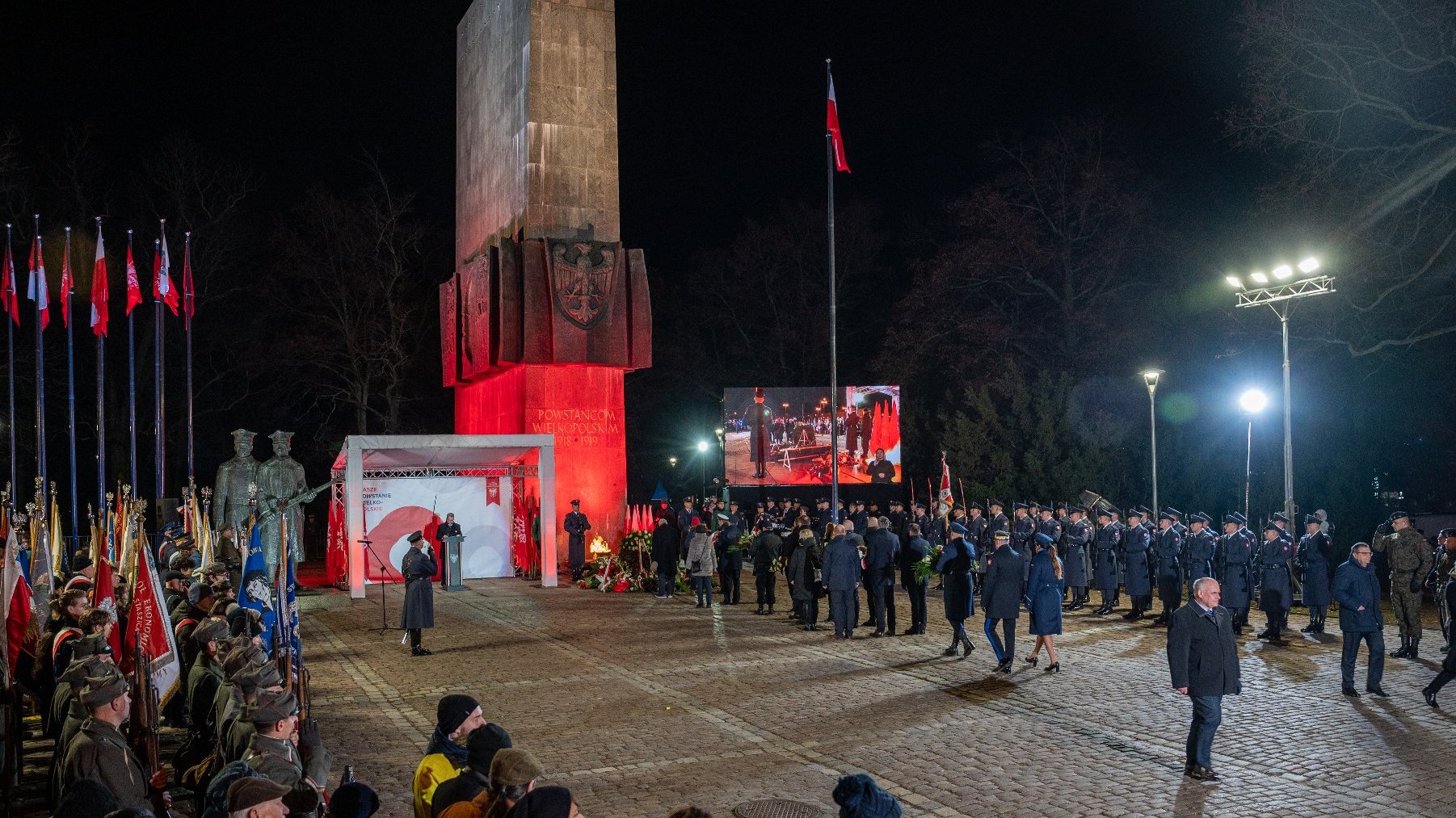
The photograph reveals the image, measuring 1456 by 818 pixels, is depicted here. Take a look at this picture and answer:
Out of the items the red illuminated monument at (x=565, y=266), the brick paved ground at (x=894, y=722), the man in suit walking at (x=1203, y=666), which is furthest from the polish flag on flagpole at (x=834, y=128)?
the man in suit walking at (x=1203, y=666)

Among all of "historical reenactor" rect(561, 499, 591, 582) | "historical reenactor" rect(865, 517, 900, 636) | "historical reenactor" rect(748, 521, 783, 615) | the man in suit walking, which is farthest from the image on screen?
the man in suit walking

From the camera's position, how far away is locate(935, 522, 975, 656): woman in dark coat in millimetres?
14055

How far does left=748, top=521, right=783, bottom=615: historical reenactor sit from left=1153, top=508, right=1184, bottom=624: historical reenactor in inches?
240

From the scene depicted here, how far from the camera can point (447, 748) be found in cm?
552

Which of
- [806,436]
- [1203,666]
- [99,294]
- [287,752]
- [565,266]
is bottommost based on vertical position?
[1203,666]

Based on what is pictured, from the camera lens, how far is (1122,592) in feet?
74.9

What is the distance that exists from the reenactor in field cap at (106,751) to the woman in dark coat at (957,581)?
1002 centimetres

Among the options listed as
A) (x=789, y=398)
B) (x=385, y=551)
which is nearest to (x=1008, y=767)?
(x=385, y=551)

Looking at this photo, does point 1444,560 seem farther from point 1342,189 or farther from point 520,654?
point 1342,189

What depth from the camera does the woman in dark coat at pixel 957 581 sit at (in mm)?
14055

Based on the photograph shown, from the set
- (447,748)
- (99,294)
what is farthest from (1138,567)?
(99,294)

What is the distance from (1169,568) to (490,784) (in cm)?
1436

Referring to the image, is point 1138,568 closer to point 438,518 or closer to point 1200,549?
point 1200,549

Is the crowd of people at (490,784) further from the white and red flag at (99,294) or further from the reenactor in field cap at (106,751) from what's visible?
the white and red flag at (99,294)
